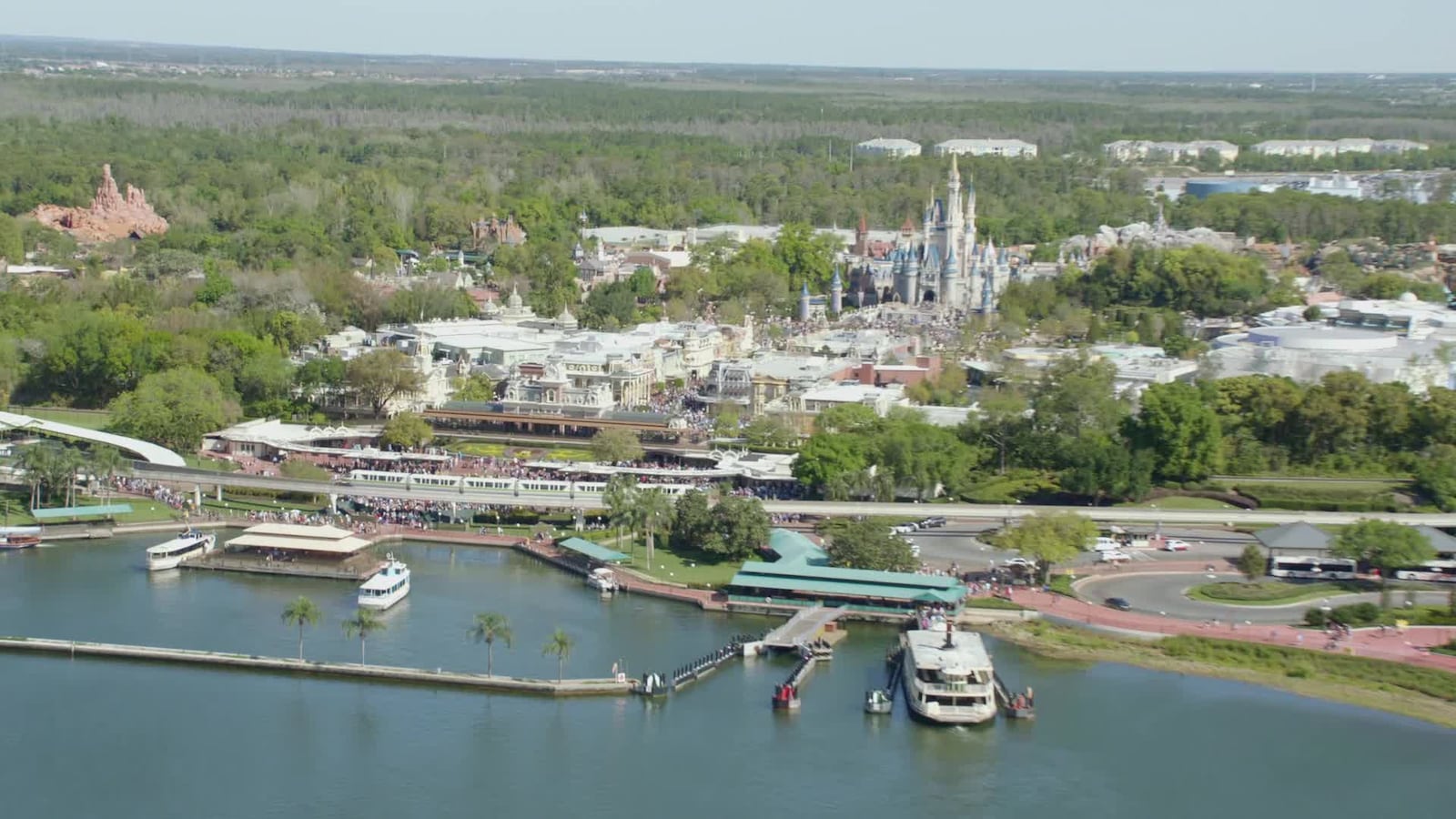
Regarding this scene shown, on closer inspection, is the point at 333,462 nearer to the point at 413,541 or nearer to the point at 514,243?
the point at 413,541

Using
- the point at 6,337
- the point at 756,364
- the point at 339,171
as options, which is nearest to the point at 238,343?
the point at 6,337

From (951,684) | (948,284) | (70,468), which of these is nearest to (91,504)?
(70,468)

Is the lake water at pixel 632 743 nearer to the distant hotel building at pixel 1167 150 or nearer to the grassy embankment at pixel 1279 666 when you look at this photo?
the grassy embankment at pixel 1279 666

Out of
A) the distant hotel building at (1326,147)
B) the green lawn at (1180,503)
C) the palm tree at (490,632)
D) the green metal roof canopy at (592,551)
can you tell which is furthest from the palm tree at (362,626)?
the distant hotel building at (1326,147)

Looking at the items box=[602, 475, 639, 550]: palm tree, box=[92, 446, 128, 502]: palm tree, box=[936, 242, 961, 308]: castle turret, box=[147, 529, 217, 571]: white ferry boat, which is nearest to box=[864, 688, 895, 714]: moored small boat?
box=[602, 475, 639, 550]: palm tree

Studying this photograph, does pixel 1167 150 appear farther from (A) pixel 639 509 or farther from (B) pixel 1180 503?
(A) pixel 639 509

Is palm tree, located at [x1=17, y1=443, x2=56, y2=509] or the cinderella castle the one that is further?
the cinderella castle

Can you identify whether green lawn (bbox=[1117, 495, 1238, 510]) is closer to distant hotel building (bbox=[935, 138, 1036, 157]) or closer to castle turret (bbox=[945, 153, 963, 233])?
castle turret (bbox=[945, 153, 963, 233])
